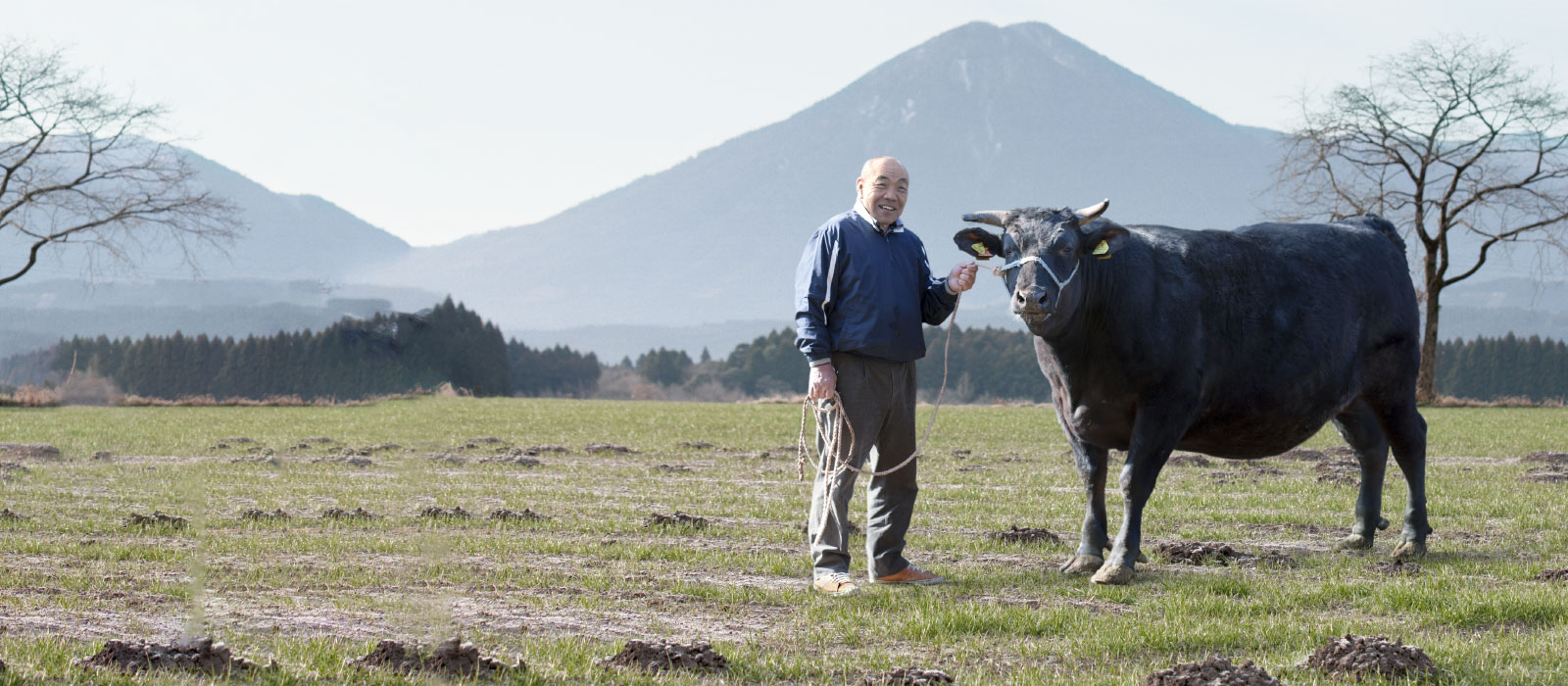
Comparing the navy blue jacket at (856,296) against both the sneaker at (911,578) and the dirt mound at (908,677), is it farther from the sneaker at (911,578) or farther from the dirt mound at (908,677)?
the dirt mound at (908,677)

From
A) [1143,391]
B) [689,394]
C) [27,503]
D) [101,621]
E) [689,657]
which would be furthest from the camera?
[689,394]

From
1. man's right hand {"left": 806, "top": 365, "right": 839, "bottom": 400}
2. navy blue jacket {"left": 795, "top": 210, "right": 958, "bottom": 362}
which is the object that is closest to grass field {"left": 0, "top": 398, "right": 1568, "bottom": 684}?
man's right hand {"left": 806, "top": 365, "right": 839, "bottom": 400}

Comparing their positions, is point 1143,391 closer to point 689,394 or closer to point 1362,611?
point 1362,611

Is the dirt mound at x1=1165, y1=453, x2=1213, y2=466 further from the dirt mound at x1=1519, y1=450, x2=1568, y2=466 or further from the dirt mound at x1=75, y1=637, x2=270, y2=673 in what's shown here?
the dirt mound at x1=75, y1=637, x2=270, y2=673

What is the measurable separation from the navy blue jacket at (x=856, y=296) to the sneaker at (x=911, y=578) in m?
1.40

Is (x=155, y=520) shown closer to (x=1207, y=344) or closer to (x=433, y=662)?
(x=433, y=662)

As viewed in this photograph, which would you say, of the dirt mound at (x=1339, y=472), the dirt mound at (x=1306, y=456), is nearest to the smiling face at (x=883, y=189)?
the dirt mound at (x=1339, y=472)

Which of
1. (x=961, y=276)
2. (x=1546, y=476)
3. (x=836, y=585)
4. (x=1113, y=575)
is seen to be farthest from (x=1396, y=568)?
(x=1546, y=476)

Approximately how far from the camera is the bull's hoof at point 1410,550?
9.43 metres

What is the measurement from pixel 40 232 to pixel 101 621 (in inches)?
1517

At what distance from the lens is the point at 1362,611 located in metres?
7.29

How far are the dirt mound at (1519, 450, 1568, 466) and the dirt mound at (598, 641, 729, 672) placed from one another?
1704 centimetres

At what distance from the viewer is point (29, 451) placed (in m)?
16.5

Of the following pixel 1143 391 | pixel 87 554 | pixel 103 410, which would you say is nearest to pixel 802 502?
pixel 1143 391
